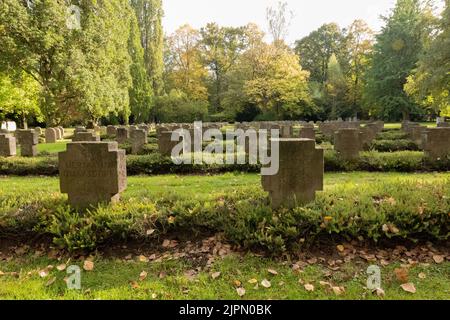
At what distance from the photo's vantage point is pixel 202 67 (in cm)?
5259

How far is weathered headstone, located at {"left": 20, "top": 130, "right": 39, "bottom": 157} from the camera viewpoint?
47.0ft

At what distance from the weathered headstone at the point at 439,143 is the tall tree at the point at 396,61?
30.6 m

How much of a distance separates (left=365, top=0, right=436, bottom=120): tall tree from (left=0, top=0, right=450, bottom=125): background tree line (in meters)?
0.11

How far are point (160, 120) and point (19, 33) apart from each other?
27308 mm

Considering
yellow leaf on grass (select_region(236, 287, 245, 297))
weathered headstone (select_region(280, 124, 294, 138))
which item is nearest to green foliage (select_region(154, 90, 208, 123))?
weathered headstone (select_region(280, 124, 294, 138))

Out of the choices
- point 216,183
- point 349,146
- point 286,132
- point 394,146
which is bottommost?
point 216,183

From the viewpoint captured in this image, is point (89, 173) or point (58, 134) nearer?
point (89, 173)

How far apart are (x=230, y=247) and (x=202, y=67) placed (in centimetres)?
5035

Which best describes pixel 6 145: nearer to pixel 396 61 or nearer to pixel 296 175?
pixel 296 175

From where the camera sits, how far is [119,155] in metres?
5.69

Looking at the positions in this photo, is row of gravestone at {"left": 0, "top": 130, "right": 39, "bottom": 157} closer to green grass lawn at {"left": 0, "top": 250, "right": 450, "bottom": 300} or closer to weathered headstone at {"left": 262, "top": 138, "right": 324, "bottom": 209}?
green grass lawn at {"left": 0, "top": 250, "right": 450, "bottom": 300}

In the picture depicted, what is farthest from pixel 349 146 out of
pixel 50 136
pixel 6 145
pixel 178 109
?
pixel 178 109

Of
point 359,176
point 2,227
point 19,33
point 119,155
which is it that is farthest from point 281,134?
point 19,33

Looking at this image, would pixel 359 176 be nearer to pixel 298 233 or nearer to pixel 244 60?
pixel 298 233
